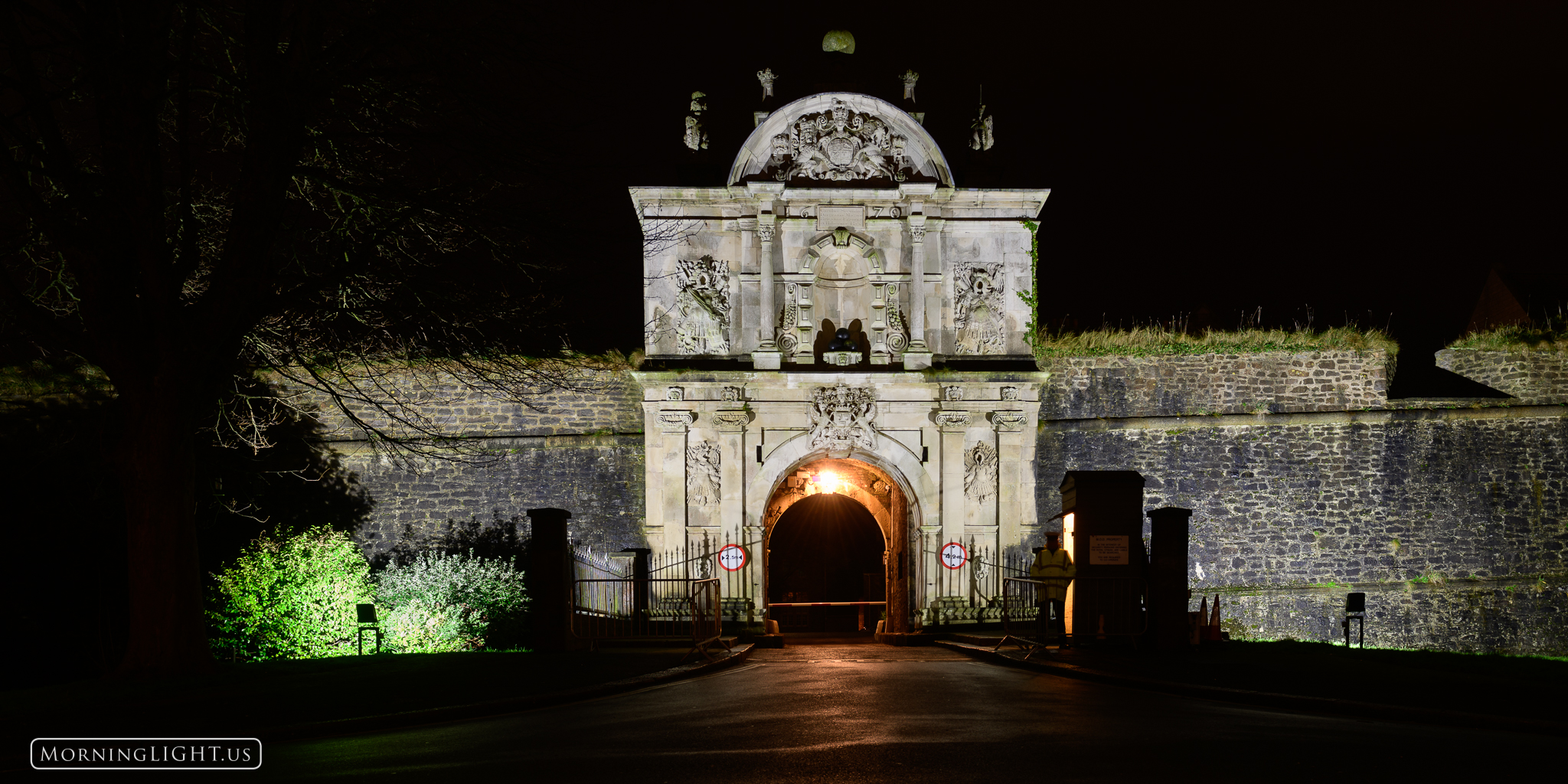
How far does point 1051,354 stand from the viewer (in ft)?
76.2

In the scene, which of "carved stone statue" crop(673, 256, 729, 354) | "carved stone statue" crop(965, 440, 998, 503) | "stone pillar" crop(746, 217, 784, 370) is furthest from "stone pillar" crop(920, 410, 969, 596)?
"carved stone statue" crop(673, 256, 729, 354)

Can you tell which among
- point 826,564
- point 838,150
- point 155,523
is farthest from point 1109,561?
point 826,564

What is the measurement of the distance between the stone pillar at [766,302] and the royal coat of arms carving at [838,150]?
99cm

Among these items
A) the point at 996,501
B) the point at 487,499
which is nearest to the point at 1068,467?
the point at 996,501

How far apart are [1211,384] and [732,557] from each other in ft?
30.0

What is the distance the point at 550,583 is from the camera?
15234 mm

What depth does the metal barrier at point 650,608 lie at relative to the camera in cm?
1823

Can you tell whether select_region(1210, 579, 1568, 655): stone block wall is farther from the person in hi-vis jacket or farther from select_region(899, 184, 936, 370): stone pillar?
the person in hi-vis jacket

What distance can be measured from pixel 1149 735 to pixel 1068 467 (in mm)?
15006

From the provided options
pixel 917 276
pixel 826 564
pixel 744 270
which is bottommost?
pixel 826 564

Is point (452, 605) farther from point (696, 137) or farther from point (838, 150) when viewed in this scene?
point (838, 150)

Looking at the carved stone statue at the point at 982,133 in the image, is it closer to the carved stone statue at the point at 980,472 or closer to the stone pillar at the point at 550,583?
the carved stone statue at the point at 980,472

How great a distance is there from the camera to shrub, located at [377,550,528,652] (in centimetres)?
1869

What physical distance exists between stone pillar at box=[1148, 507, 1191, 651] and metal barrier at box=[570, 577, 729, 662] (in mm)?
5638
